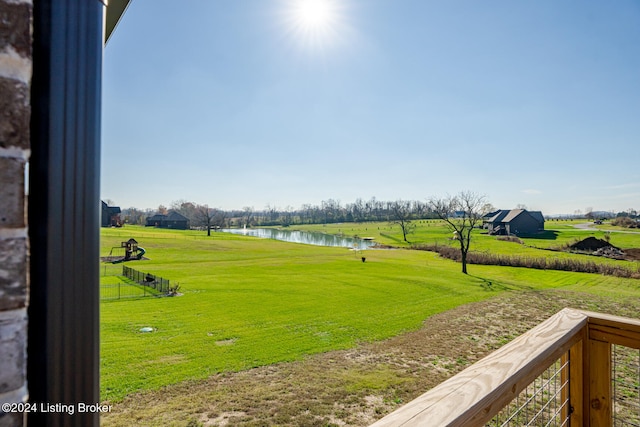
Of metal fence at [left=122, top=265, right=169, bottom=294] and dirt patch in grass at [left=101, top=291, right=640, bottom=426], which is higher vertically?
metal fence at [left=122, top=265, right=169, bottom=294]

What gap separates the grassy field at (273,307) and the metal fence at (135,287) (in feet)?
2.61

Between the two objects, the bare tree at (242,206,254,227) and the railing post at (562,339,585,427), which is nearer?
the railing post at (562,339,585,427)

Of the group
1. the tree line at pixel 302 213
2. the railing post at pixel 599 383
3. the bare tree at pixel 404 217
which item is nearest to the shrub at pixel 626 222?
the bare tree at pixel 404 217

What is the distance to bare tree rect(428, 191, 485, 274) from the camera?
17.3 meters

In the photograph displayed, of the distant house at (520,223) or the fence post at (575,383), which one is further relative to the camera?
the distant house at (520,223)

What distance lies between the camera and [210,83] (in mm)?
7828

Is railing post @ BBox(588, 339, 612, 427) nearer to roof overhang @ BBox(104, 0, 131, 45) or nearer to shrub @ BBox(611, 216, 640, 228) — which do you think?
roof overhang @ BBox(104, 0, 131, 45)

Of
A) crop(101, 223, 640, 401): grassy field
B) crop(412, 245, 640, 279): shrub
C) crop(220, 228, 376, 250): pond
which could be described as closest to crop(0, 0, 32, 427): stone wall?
crop(101, 223, 640, 401): grassy field

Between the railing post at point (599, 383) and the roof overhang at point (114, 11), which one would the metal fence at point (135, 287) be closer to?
the roof overhang at point (114, 11)

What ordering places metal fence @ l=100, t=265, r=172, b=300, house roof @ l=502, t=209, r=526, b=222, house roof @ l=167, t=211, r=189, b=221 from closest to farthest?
metal fence @ l=100, t=265, r=172, b=300 → house roof @ l=502, t=209, r=526, b=222 → house roof @ l=167, t=211, r=189, b=221

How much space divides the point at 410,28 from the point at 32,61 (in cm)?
683

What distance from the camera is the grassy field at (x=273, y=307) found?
5965mm

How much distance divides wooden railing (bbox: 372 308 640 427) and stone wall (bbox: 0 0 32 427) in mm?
448

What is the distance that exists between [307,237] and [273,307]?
81.5 ft
